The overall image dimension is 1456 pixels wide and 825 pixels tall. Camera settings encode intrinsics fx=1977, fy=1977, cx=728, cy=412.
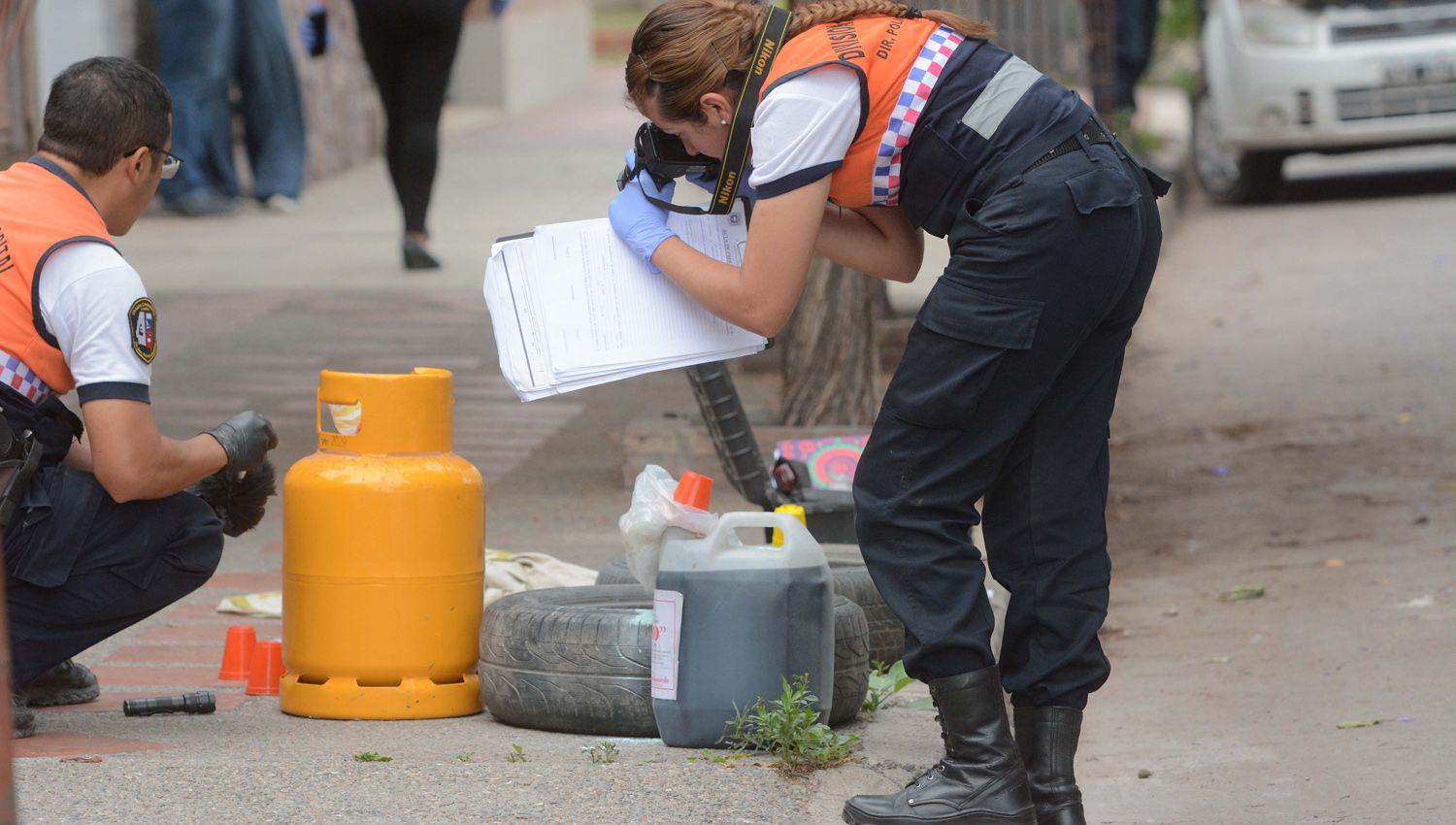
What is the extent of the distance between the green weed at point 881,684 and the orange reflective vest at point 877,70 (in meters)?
1.23

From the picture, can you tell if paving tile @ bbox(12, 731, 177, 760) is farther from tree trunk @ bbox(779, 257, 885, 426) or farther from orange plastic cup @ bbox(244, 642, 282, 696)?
tree trunk @ bbox(779, 257, 885, 426)

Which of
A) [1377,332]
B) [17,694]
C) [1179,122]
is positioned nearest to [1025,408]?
[17,694]

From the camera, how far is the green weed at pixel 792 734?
3.28 m

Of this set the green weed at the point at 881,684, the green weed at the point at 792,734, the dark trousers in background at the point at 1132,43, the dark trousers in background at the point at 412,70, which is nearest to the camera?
the green weed at the point at 792,734

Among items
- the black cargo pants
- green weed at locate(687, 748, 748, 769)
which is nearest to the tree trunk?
green weed at locate(687, 748, 748, 769)

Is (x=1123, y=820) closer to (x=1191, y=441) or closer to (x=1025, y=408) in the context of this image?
(x=1025, y=408)

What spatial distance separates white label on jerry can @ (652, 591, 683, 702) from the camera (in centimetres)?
341

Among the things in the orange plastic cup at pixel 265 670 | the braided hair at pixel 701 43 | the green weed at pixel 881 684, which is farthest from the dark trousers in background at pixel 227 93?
the braided hair at pixel 701 43

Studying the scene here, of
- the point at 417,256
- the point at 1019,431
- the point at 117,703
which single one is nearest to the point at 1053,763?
the point at 1019,431

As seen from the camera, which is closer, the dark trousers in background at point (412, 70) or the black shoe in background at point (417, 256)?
the dark trousers in background at point (412, 70)

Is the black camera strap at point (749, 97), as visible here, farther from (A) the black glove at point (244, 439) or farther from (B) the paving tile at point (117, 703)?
(B) the paving tile at point (117, 703)

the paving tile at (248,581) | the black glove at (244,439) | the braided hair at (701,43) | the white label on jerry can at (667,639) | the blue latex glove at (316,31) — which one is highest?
the braided hair at (701,43)

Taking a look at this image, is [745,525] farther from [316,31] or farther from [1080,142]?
[316,31]

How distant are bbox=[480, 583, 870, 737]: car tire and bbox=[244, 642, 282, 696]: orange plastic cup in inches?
20.6
